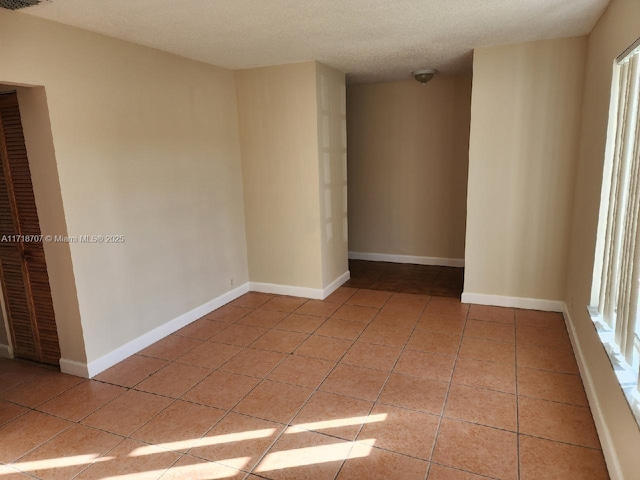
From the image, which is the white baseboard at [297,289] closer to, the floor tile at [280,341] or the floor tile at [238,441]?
the floor tile at [280,341]

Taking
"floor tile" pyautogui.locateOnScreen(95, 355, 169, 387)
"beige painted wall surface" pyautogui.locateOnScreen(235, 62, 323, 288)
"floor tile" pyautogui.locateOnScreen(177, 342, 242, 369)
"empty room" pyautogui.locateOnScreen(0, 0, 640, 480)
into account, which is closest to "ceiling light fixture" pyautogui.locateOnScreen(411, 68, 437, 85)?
"empty room" pyautogui.locateOnScreen(0, 0, 640, 480)

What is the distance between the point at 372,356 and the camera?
3189 millimetres

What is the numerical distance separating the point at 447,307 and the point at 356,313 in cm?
91

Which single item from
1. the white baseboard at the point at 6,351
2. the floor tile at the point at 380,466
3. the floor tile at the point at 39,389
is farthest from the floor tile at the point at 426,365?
the white baseboard at the point at 6,351

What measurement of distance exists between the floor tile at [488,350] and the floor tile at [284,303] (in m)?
1.69

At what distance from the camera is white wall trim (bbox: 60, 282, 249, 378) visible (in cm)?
302

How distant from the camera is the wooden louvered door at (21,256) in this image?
2910mm

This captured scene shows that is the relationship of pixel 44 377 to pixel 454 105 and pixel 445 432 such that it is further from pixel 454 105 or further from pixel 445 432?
pixel 454 105

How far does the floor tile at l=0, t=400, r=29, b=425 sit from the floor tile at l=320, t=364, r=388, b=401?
190 cm

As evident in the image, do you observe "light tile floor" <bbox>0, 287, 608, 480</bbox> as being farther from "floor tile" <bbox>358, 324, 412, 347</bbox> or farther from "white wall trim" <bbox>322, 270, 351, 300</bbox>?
"white wall trim" <bbox>322, 270, 351, 300</bbox>

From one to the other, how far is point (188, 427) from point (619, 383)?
2213 millimetres

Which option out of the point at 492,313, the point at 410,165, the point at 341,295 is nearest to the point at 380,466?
the point at 492,313

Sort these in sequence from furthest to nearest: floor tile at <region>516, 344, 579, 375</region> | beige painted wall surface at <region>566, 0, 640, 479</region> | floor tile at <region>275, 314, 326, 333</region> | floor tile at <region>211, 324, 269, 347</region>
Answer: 1. floor tile at <region>275, 314, 326, 333</region>
2. floor tile at <region>211, 324, 269, 347</region>
3. floor tile at <region>516, 344, 579, 375</region>
4. beige painted wall surface at <region>566, 0, 640, 479</region>

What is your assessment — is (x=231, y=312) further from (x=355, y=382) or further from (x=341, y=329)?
(x=355, y=382)
